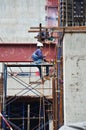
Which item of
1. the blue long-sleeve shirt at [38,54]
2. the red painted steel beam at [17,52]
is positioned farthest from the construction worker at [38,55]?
the red painted steel beam at [17,52]

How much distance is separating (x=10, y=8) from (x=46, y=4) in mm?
3424

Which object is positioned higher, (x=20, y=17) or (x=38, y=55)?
(x=20, y=17)

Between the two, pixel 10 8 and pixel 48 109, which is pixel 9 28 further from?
pixel 48 109

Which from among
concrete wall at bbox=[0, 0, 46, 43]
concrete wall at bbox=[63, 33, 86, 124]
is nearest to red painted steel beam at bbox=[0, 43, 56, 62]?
concrete wall at bbox=[63, 33, 86, 124]

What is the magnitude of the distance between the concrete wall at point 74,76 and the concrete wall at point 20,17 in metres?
23.1

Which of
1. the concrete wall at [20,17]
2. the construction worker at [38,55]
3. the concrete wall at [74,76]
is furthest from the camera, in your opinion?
the concrete wall at [20,17]

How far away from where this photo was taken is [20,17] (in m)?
38.0

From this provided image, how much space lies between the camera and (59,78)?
18.3 meters

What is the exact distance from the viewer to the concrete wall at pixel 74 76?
14156 mm

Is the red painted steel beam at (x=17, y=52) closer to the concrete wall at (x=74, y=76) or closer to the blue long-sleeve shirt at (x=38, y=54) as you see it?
the blue long-sleeve shirt at (x=38, y=54)

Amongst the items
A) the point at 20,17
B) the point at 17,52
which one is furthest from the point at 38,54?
the point at 20,17

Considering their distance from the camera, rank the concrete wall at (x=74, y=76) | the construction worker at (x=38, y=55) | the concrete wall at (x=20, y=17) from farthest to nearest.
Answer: the concrete wall at (x=20, y=17)
the construction worker at (x=38, y=55)
the concrete wall at (x=74, y=76)

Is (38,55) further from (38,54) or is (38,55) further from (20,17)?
(20,17)

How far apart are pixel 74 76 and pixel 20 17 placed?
2419 cm
